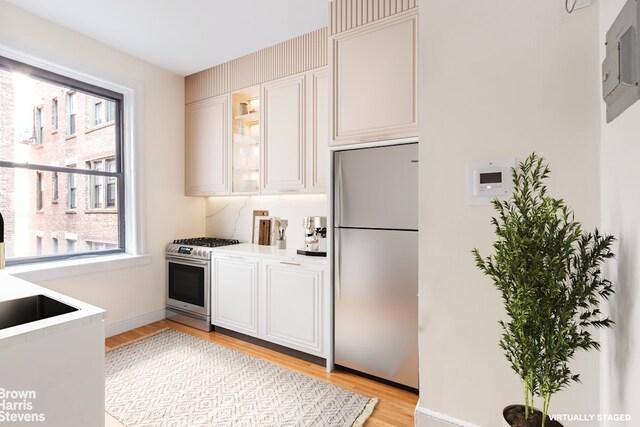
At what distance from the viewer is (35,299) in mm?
1503

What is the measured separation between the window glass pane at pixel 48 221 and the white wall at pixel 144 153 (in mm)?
344

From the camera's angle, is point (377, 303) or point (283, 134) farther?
point (283, 134)

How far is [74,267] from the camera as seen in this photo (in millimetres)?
2852

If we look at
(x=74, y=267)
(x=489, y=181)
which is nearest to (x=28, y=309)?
(x=74, y=267)

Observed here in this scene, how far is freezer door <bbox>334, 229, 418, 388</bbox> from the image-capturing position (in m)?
2.16

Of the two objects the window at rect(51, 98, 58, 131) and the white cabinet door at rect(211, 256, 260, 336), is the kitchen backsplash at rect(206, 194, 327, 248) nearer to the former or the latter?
the white cabinet door at rect(211, 256, 260, 336)

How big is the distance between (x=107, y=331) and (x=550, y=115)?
149 inches

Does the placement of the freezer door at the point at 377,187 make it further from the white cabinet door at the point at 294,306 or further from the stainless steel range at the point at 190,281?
the stainless steel range at the point at 190,281

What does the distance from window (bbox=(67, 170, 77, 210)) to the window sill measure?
513 millimetres

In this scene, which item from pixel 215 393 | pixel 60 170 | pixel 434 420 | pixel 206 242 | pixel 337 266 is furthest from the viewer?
pixel 206 242

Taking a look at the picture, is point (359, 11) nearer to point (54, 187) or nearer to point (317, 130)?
point (317, 130)

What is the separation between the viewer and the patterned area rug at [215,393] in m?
1.93

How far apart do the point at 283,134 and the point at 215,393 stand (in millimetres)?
2188

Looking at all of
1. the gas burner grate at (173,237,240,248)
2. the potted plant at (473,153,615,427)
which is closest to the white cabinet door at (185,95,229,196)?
the gas burner grate at (173,237,240,248)
